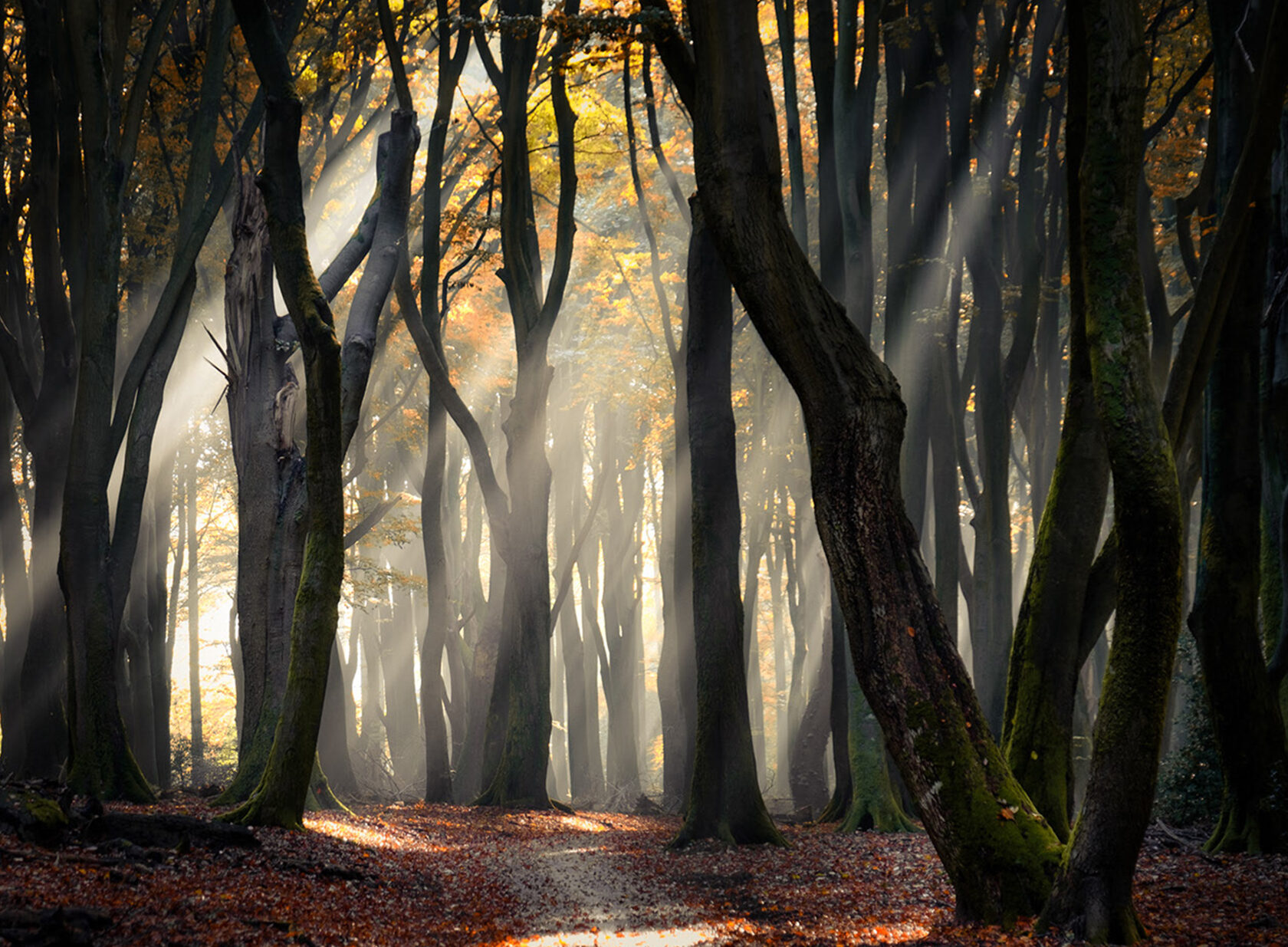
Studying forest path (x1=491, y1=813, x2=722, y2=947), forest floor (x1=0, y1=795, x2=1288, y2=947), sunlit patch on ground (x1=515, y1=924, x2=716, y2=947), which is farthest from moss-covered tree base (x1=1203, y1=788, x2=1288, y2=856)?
sunlit patch on ground (x1=515, y1=924, x2=716, y2=947)

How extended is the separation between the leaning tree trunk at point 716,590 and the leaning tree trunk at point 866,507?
9.77 ft

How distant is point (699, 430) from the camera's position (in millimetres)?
10523

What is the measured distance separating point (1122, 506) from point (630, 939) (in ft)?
11.6

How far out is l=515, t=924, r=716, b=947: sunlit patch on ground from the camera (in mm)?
5258

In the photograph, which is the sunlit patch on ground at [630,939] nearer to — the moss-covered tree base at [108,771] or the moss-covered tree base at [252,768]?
the moss-covered tree base at [252,768]

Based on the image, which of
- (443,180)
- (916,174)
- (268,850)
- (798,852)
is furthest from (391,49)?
(798,852)

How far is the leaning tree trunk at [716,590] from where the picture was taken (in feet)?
31.3

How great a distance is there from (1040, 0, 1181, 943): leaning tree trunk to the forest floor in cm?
36

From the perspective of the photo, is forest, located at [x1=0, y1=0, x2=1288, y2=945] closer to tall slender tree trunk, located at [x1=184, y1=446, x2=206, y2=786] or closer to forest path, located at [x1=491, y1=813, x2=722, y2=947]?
forest path, located at [x1=491, y1=813, x2=722, y2=947]

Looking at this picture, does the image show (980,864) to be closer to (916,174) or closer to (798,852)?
(798,852)

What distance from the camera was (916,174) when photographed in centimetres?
1268

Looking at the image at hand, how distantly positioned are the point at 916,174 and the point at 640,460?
40.8 ft

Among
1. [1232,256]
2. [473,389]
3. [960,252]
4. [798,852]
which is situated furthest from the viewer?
[473,389]

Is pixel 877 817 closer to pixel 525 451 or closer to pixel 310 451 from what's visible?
pixel 525 451
